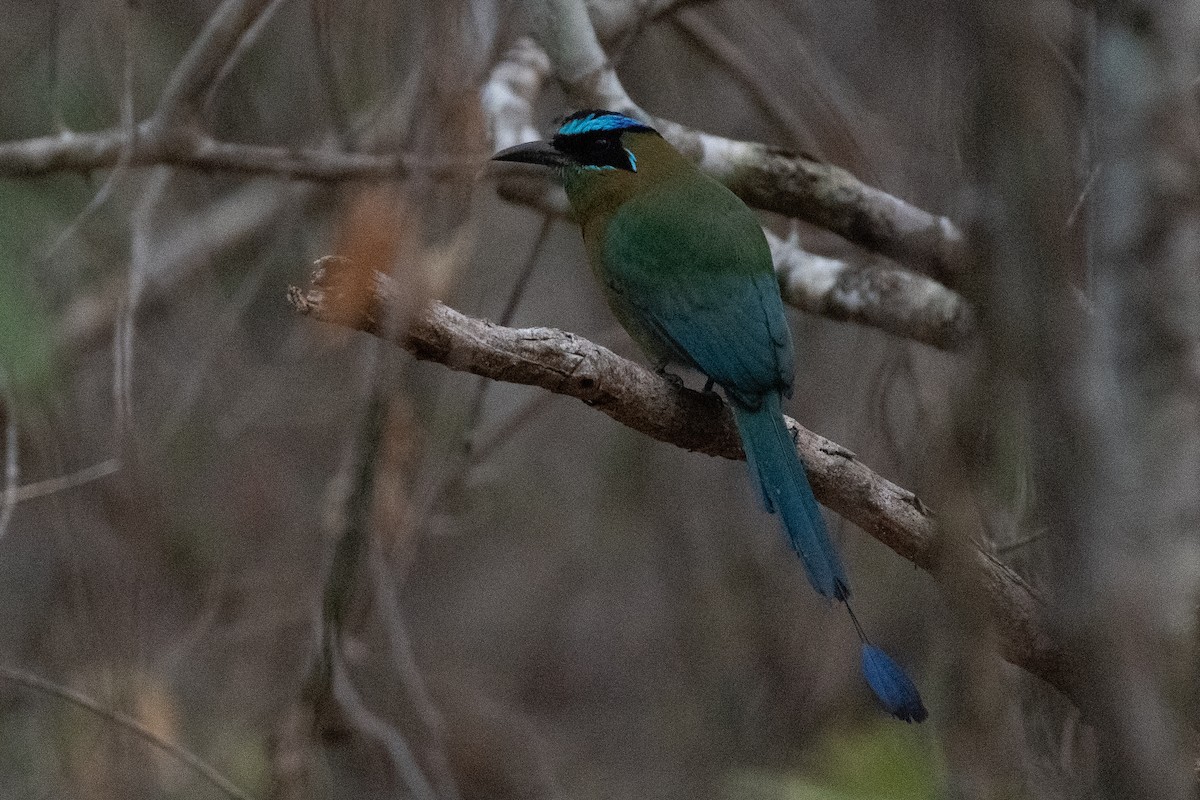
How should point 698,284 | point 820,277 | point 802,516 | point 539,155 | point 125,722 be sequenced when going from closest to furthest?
point 802,516 → point 125,722 → point 698,284 → point 539,155 → point 820,277

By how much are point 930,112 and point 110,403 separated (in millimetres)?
3717

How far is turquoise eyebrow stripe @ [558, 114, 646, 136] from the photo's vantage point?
3.74 meters

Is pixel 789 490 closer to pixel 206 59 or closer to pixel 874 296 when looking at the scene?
pixel 874 296

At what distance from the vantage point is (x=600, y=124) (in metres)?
3.75

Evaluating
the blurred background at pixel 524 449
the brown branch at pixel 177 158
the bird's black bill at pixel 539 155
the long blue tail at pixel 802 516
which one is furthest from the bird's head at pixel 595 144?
the long blue tail at pixel 802 516

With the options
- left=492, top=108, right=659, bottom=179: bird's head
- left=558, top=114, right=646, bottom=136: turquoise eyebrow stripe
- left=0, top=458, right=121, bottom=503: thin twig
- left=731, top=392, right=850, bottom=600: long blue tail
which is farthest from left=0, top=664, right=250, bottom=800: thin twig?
left=558, top=114, right=646, bottom=136: turquoise eyebrow stripe

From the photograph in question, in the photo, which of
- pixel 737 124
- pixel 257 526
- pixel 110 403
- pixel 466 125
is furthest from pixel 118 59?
pixel 466 125

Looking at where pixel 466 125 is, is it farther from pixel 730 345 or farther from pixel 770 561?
pixel 770 561

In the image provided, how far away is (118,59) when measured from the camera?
4871 mm

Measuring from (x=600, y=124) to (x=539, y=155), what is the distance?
0.61ft

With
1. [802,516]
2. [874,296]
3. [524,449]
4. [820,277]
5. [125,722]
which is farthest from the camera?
[524,449]

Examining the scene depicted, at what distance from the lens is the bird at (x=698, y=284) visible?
2.85 metres

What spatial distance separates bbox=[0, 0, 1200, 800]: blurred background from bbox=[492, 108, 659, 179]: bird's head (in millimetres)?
277

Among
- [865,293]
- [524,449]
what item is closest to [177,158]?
[865,293]
